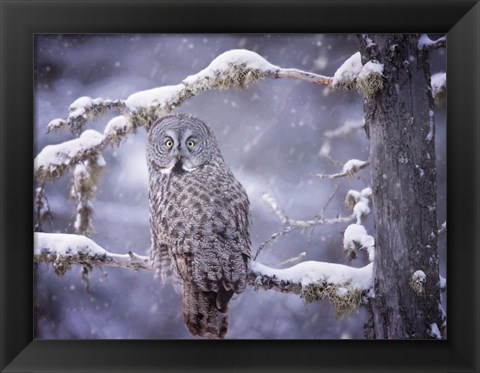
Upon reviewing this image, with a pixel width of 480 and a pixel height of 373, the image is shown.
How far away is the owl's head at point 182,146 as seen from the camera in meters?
2.07

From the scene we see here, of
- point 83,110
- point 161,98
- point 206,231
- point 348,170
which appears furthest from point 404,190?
point 83,110

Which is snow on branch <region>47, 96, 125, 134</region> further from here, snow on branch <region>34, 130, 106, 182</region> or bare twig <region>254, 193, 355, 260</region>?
bare twig <region>254, 193, 355, 260</region>

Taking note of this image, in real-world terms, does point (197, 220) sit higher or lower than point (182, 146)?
lower

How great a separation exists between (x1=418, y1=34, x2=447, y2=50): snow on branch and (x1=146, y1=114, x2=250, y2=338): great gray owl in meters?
0.99

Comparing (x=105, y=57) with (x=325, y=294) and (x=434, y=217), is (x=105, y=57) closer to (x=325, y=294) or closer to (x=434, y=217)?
(x=325, y=294)

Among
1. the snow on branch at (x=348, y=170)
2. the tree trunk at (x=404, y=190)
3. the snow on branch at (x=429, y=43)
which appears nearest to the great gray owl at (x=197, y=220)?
the snow on branch at (x=348, y=170)

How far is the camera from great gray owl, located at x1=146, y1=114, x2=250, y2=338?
2072 mm

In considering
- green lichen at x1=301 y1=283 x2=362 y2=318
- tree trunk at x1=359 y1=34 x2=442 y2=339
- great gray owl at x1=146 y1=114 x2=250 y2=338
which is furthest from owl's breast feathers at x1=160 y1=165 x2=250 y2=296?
tree trunk at x1=359 y1=34 x2=442 y2=339

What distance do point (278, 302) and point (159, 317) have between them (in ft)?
1.72

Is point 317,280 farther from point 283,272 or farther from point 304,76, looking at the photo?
point 304,76

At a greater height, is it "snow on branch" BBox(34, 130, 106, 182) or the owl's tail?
"snow on branch" BBox(34, 130, 106, 182)

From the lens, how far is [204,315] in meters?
2.10

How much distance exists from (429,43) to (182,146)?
1.16m
